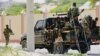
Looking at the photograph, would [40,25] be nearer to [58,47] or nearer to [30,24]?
[30,24]

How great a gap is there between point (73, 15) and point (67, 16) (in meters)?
0.78

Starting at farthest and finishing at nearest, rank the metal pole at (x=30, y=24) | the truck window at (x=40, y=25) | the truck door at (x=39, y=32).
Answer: the truck window at (x=40, y=25) → the truck door at (x=39, y=32) → the metal pole at (x=30, y=24)

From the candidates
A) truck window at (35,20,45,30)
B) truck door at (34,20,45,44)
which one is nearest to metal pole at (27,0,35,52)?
truck door at (34,20,45,44)

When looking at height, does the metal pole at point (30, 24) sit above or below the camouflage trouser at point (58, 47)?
above

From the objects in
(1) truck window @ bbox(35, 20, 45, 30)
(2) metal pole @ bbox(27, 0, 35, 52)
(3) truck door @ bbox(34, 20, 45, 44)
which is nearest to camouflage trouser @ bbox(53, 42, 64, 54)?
(2) metal pole @ bbox(27, 0, 35, 52)

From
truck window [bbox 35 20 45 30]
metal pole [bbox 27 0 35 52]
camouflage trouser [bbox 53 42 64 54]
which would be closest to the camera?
camouflage trouser [bbox 53 42 64 54]

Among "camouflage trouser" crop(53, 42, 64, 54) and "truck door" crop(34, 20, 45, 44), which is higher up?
"truck door" crop(34, 20, 45, 44)

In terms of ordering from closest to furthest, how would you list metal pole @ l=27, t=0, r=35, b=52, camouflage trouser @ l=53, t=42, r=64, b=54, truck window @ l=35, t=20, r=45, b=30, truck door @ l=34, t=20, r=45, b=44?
camouflage trouser @ l=53, t=42, r=64, b=54
metal pole @ l=27, t=0, r=35, b=52
truck door @ l=34, t=20, r=45, b=44
truck window @ l=35, t=20, r=45, b=30

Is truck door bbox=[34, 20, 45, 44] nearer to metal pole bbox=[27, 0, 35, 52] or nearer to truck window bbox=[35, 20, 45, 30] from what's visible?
truck window bbox=[35, 20, 45, 30]

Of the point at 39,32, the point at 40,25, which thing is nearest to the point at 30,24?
the point at 39,32

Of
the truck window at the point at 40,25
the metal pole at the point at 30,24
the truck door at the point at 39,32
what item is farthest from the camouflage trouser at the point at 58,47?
the truck window at the point at 40,25

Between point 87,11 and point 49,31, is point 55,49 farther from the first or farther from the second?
point 87,11

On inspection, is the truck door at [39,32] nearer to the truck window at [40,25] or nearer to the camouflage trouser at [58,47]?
the truck window at [40,25]

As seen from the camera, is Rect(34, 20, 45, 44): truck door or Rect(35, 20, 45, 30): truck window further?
Rect(35, 20, 45, 30): truck window
